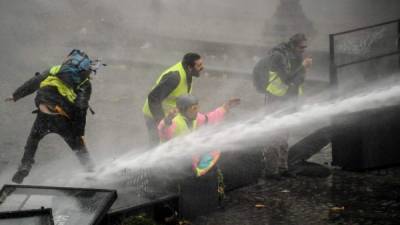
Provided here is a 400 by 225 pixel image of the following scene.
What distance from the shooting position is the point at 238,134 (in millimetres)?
9188

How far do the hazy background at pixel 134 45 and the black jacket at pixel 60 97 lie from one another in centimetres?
142

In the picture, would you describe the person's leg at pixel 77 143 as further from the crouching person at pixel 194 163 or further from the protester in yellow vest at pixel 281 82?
the protester in yellow vest at pixel 281 82

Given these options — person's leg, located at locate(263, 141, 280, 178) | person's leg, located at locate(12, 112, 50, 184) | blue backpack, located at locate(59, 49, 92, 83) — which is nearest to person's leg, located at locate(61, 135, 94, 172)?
person's leg, located at locate(12, 112, 50, 184)

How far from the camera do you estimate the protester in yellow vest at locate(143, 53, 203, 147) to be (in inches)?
327

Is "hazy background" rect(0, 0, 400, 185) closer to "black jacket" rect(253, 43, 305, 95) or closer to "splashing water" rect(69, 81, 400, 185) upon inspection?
"splashing water" rect(69, 81, 400, 185)

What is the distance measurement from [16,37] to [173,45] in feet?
16.0

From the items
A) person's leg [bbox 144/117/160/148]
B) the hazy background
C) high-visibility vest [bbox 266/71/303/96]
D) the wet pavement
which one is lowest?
the wet pavement

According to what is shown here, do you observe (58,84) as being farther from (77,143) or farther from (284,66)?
(284,66)

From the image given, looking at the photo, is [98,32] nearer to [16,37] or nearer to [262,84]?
[16,37]

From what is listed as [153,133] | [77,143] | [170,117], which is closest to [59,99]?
[77,143]

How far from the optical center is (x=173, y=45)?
18.8 metres

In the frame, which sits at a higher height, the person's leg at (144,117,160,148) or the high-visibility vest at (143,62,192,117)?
the high-visibility vest at (143,62,192,117)

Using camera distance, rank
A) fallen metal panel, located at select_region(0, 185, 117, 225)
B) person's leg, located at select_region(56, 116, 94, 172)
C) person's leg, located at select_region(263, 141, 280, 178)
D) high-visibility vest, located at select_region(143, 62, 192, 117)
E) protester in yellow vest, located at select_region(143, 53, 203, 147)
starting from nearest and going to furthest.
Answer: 1. fallen metal panel, located at select_region(0, 185, 117, 225)
2. protester in yellow vest, located at select_region(143, 53, 203, 147)
3. high-visibility vest, located at select_region(143, 62, 192, 117)
4. person's leg, located at select_region(56, 116, 94, 172)
5. person's leg, located at select_region(263, 141, 280, 178)

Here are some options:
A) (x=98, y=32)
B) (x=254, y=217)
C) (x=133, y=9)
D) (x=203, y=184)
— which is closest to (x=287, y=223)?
(x=254, y=217)
